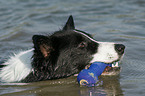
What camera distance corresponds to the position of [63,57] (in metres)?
4.65

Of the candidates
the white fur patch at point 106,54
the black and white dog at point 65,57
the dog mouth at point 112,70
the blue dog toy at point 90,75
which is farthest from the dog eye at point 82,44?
the dog mouth at point 112,70

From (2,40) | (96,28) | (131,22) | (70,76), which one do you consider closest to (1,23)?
(2,40)

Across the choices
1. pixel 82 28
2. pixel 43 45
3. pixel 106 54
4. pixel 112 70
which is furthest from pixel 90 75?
pixel 82 28

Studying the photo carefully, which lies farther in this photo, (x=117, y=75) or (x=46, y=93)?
(x=117, y=75)

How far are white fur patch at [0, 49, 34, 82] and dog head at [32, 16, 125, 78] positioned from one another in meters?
0.21

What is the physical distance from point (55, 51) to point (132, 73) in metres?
1.66

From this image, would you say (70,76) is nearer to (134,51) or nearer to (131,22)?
Answer: (134,51)

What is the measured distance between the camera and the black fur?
15.0ft

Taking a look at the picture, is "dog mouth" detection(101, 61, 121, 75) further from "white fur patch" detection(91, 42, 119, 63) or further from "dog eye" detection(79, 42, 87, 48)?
"dog eye" detection(79, 42, 87, 48)

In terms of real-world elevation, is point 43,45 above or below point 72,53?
above

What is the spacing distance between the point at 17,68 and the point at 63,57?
88cm

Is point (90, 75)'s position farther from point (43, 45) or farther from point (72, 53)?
point (43, 45)

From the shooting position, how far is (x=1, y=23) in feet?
30.5

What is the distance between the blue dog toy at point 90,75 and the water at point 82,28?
0.40 feet
